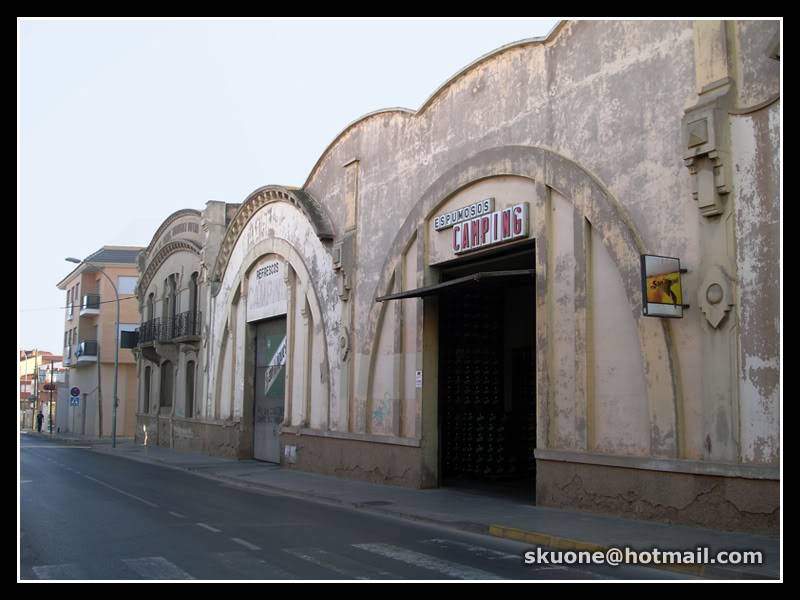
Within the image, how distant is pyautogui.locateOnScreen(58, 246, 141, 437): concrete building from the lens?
5509 cm

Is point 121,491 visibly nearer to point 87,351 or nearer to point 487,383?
point 487,383

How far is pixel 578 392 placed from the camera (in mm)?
14102

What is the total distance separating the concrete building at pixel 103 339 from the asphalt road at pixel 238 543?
3977 centimetres

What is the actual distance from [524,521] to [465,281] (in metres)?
5.12

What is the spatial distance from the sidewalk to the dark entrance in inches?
99.6

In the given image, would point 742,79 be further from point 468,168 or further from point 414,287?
point 414,287

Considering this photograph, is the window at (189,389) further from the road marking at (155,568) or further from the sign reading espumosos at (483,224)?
the road marking at (155,568)

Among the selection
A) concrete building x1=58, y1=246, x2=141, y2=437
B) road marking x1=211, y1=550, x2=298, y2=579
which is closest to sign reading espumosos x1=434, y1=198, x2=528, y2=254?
road marking x1=211, y1=550, x2=298, y2=579

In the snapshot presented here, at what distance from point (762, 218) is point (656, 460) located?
3.83 meters

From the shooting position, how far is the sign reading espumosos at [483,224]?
15961 mm

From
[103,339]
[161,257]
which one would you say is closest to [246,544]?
[161,257]

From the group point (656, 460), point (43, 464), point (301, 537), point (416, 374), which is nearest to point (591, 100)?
point (656, 460)

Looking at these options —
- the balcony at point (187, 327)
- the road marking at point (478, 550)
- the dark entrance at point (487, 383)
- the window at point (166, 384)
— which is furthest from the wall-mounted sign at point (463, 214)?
the window at point (166, 384)

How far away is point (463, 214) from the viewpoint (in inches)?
698
